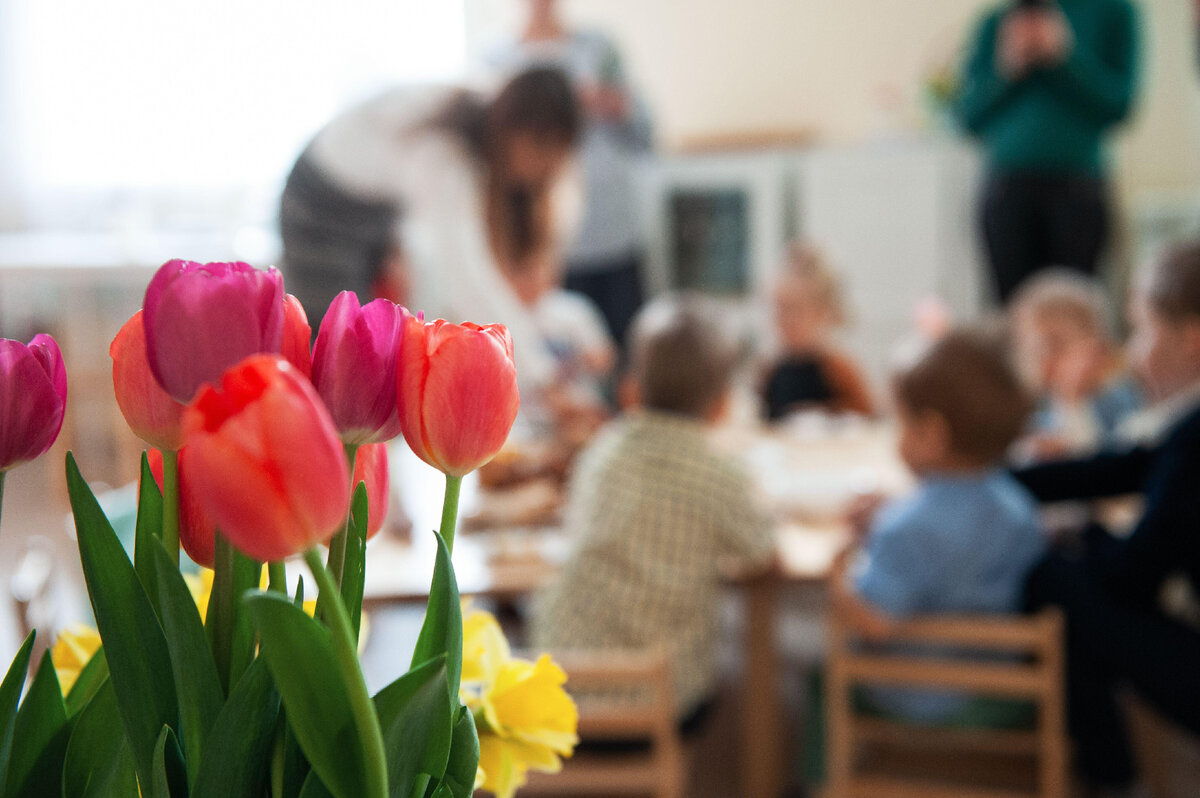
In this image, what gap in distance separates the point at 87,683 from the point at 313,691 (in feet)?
0.50

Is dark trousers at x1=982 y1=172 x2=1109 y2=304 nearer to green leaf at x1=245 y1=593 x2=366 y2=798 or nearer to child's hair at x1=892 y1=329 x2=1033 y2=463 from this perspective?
child's hair at x1=892 y1=329 x2=1033 y2=463

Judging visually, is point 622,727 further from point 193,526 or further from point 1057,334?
point 1057,334

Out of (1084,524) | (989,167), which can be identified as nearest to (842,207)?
(989,167)

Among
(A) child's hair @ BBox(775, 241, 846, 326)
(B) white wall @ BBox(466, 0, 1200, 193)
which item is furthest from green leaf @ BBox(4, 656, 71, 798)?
(B) white wall @ BBox(466, 0, 1200, 193)

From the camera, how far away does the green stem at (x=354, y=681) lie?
0.26m

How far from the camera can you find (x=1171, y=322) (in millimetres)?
1699

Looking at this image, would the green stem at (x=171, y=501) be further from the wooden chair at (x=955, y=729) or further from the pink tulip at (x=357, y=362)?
the wooden chair at (x=955, y=729)

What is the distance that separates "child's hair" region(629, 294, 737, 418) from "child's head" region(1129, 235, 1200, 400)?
0.68 meters

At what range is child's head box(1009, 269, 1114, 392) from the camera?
7.69ft

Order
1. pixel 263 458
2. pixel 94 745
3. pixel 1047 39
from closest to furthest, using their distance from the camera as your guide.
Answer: pixel 263 458 < pixel 94 745 < pixel 1047 39

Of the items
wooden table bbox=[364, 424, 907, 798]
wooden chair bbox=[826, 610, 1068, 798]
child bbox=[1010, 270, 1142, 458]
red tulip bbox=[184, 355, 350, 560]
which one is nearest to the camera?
red tulip bbox=[184, 355, 350, 560]

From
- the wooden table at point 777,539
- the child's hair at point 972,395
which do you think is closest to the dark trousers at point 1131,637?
the child's hair at point 972,395

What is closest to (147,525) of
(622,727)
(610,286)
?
(622,727)

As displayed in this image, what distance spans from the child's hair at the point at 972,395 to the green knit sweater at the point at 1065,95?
6.74ft
